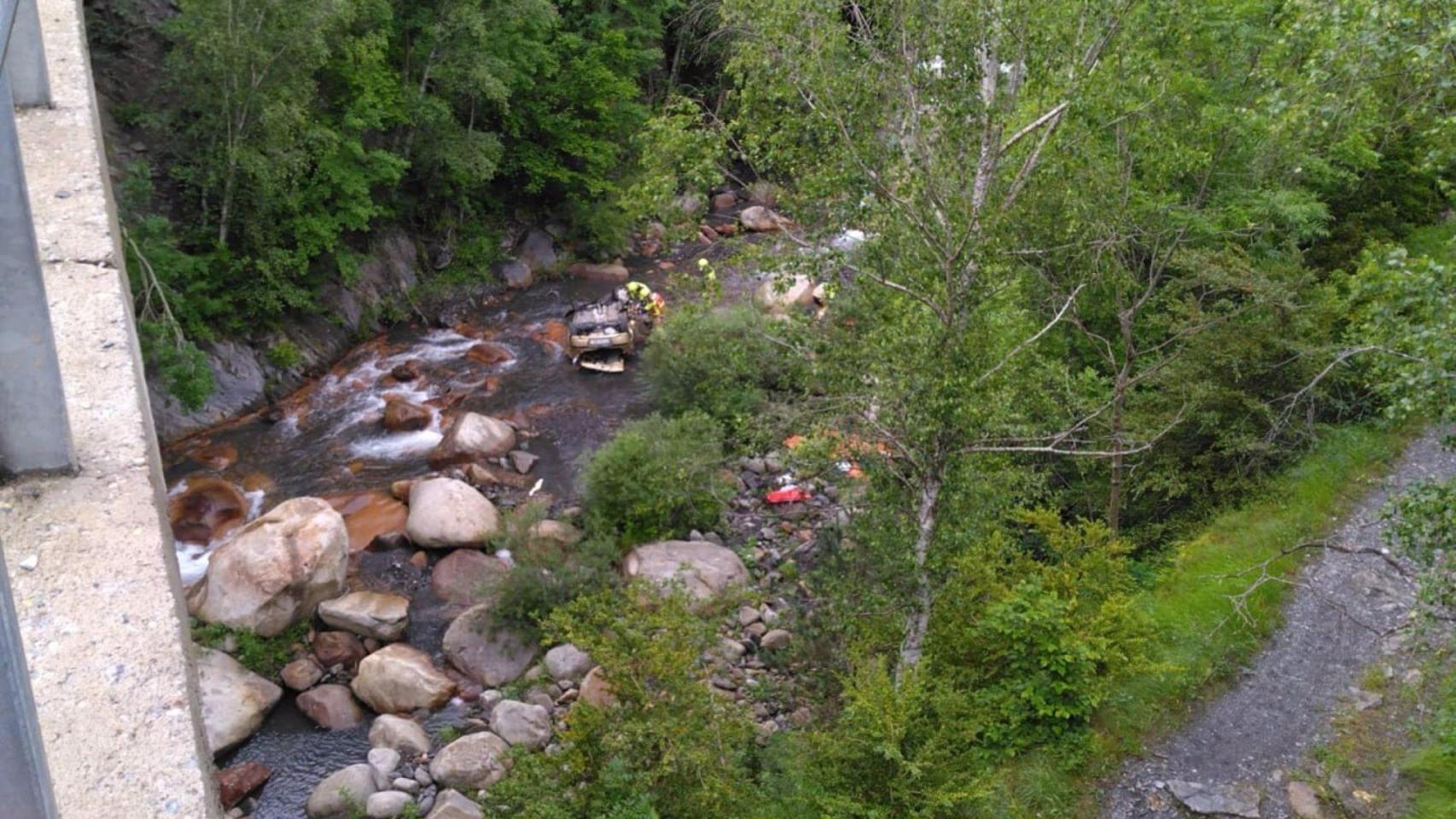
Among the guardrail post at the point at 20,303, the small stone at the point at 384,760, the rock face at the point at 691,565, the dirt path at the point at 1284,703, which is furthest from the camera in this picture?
the rock face at the point at 691,565

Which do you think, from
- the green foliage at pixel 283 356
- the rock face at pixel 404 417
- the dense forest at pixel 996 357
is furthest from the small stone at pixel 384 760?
the green foliage at pixel 283 356

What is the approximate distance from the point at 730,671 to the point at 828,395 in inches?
171

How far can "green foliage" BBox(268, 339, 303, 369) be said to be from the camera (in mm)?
17094

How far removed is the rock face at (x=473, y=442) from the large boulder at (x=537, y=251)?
7275 millimetres

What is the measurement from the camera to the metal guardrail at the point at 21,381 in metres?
2.42

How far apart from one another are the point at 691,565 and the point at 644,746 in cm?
481

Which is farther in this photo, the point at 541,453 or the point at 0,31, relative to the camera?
the point at 541,453

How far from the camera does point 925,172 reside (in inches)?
274

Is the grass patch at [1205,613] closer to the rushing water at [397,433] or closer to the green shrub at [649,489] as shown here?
the green shrub at [649,489]

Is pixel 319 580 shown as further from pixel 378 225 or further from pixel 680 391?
pixel 378 225

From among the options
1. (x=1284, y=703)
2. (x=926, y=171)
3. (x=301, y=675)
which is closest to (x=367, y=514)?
(x=301, y=675)

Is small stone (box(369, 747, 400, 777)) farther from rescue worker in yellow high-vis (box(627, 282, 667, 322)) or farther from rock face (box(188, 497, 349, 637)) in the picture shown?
rescue worker in yellow high-vis (box(627, 282, 667, 322))

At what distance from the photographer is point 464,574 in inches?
500

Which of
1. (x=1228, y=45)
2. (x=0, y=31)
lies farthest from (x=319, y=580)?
(x=1228, y=45)
